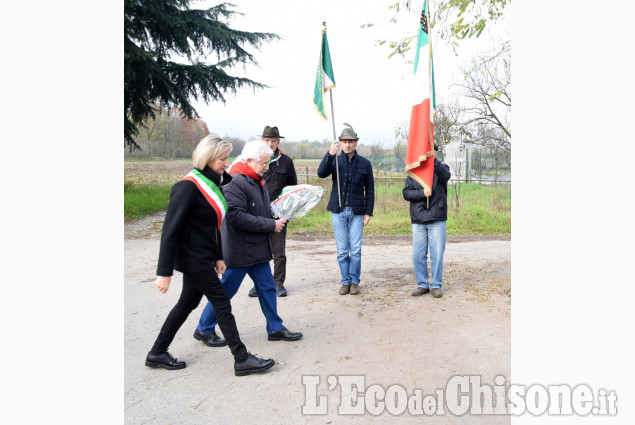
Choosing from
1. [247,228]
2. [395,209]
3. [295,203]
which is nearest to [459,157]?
[395,209]

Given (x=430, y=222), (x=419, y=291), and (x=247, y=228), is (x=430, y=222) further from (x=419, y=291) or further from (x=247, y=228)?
(x=247, y=228)

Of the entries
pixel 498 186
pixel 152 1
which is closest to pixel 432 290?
pixel 498 186

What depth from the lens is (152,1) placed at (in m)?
15.5

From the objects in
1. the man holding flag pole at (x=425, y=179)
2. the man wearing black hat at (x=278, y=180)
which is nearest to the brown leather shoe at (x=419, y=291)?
the man holding flag pole at (x=425, y=179)

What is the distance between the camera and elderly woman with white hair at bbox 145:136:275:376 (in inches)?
145

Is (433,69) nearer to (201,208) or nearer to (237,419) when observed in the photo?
(201,208)

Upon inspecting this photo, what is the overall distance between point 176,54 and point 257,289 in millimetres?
16133

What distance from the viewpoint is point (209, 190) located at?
3.84 metres

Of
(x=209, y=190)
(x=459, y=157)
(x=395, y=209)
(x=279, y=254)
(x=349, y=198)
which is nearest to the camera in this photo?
(x=209, y=190)

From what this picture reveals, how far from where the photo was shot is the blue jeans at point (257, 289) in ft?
14.8

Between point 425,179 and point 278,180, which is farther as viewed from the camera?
point 278,180

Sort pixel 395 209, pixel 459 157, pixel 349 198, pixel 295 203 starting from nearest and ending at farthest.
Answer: pixel 295 203 → pixel 349 198 → pixel 395 209 → pixel 459 157

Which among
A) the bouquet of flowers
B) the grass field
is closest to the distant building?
the grass field

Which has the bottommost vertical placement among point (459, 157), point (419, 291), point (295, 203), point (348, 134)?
point (419, 291)
